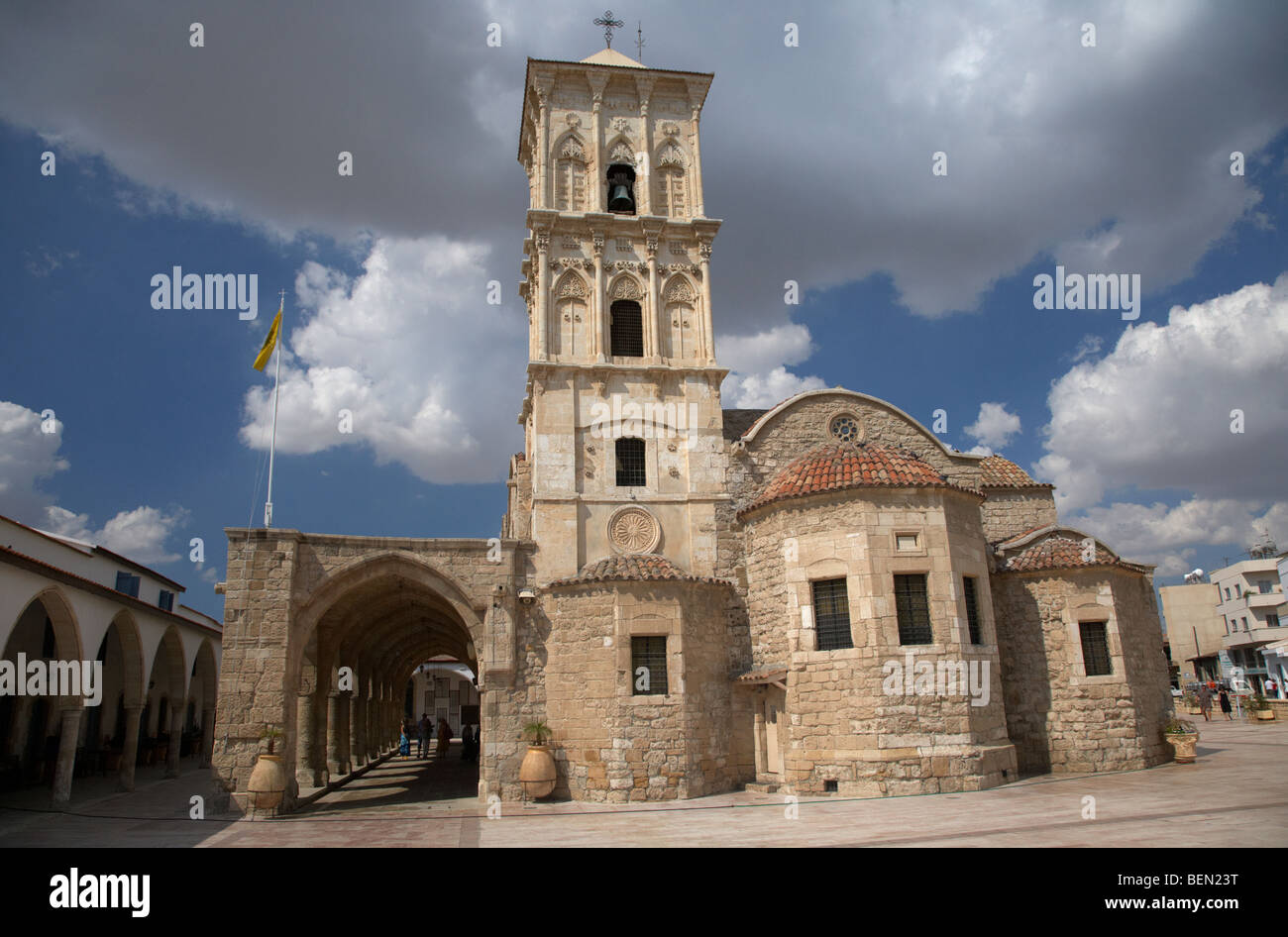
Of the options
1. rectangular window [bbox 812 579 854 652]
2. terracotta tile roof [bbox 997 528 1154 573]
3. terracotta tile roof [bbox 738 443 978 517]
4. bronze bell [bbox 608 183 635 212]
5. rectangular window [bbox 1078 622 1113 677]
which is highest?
bronze bell [bbox 608 183 635 212]

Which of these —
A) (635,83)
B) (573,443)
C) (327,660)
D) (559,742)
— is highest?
(635,83)

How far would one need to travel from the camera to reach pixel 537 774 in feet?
54.8

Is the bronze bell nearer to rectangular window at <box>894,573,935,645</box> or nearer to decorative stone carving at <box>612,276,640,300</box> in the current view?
decorative stone carving at <box>612,276,640,300</box>

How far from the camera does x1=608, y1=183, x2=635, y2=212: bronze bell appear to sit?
23.0 metres

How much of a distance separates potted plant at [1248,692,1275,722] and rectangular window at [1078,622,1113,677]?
19.0 meters

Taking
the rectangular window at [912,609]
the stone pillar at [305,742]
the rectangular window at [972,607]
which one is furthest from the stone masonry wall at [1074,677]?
the stone pillar at [305,742]

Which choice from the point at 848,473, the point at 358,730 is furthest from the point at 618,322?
the point at 358,730

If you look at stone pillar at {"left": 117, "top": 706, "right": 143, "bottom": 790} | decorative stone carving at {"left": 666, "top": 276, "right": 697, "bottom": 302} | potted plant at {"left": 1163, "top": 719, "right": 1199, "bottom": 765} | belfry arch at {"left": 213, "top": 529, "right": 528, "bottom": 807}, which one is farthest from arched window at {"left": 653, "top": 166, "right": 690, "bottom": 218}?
stone pillar at {"left": 117, "top": 706, "right": 143, "bottom": 790}

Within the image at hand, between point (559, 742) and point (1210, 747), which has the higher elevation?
point (559, 742)

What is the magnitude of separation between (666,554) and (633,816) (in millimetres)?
6952

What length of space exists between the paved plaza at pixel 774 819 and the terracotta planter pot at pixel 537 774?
11.9 inches
